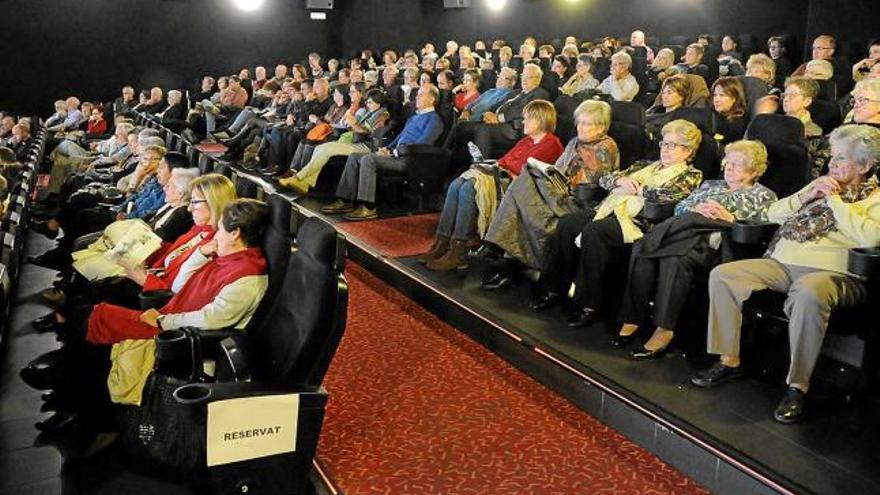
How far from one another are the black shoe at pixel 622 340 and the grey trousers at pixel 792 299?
15.5 inches

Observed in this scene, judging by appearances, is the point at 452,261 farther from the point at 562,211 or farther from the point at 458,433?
the point at 458,433

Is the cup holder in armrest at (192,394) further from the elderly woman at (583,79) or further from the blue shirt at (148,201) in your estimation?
the elderly woman at (583,79)

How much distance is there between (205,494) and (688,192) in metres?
2.15

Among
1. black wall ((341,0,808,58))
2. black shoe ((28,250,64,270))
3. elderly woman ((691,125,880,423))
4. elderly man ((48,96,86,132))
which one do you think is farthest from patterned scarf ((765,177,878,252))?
elderly man ((48,96,86,132))

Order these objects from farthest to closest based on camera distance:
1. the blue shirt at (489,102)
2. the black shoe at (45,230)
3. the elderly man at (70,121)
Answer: the elderly man at (70,121), the blue shirt at (489,102), the black shoe at (45,230)

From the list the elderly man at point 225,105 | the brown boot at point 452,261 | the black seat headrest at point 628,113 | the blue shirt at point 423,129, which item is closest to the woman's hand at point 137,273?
the brown boot at point 452,261

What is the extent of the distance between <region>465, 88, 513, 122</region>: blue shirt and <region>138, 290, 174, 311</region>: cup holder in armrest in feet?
12.4

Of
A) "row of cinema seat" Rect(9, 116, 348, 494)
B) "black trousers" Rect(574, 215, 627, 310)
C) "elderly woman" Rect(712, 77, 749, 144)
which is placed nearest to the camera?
"row of cinema seat" Rect(9, 116, 348, 494)

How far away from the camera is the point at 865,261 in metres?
2.32

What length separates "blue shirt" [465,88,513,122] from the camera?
607 centimetres

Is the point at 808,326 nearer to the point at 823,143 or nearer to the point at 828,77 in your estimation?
the point at 823,143

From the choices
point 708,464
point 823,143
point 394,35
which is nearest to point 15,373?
point 708,464

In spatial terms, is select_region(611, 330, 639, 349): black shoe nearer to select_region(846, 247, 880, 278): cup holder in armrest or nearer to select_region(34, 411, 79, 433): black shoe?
select_region(846, 247, 880, 278): cup holder in armrest

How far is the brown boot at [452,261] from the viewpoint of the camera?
13.0 ft
